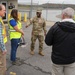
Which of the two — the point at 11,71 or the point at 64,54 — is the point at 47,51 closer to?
the point at 11,71

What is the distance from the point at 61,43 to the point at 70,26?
339 mm

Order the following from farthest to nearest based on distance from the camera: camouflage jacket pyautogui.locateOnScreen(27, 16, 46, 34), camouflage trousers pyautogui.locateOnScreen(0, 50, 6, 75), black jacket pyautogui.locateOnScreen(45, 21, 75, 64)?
camouflage jacket pyautogui.locateOnScreen(27, 16, 46, 34) → camouflage trousers pyautogui.locateOnScreen(0, 50, 6, 75) → black jacket pyautogui.locateOnScreen(45, 21, 75, 64)

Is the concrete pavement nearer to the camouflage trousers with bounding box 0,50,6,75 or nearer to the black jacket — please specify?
the camouflage trousers with bounding box 0,50,6,75

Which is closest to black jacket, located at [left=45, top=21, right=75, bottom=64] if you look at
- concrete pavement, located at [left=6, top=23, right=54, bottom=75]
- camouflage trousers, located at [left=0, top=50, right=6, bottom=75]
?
camouflage trousers, located at [left=0, top=50, right=6, bottom=75]

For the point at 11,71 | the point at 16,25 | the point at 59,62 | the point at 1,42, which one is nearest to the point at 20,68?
the point at 11,71

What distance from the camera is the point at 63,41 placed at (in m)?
3.43

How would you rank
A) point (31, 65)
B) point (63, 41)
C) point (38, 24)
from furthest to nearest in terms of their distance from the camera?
point (38, 24)
point (31, 65)
point (63, 41)

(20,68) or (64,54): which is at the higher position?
(64,54)

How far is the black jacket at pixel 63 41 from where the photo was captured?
3379 millimetres

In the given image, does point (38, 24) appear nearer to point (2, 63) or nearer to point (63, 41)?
point (2, 63)

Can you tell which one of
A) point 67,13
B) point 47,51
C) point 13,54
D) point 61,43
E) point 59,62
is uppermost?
point 67,13

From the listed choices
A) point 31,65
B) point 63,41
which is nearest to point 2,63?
point 31,65

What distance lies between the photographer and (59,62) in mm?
3541

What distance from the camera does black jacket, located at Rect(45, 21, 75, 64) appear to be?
3.38m
